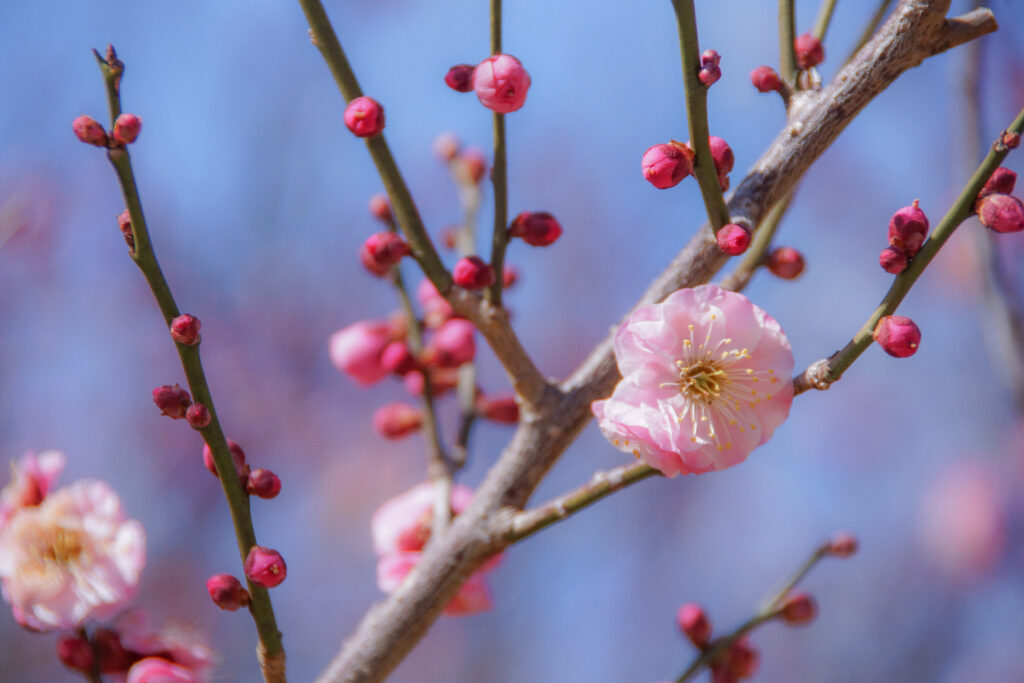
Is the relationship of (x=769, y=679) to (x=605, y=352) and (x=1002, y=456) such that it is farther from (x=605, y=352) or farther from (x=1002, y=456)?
(x=605, y=352)

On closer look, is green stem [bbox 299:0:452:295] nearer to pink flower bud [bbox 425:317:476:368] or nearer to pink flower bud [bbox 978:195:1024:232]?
pink flower bud [bbox 425:317:476:368]

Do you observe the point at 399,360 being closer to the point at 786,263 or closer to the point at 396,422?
the point at 396,422

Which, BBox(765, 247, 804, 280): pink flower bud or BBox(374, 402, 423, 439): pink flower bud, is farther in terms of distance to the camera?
BBox(374, 402, 423, 439): pink flower bud

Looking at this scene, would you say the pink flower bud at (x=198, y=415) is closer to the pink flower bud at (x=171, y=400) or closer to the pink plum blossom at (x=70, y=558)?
the pink flower bud at (x=171, y=400)

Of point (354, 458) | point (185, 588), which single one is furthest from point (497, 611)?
point (185, 588)

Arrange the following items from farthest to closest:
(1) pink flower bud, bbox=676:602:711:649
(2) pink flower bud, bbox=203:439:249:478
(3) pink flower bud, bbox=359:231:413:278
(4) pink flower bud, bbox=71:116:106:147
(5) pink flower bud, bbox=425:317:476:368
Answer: (5) pink flower bud, bbox=425:317:476:368, (1) pink flower bud, bbox=676:602:711:649, (3) pink flower bud, bbox=359:231:413:278, (2) pink flower bud, bbox=203:439:249:478, (4) pink flower bud, bbox=71:116:106:147

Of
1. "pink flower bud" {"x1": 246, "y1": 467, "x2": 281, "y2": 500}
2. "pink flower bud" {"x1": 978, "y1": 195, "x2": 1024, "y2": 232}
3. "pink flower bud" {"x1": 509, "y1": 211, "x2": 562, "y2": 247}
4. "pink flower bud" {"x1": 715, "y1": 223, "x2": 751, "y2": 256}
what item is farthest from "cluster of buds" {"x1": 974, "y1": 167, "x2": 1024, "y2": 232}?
"pink flower bud" {"x1": 246, "y1": 467, "x2": 281, "y2": 500}
